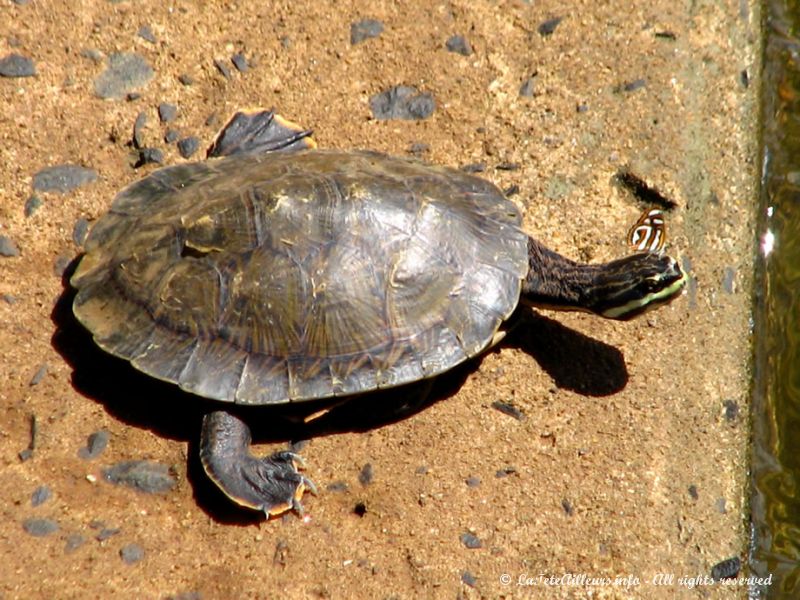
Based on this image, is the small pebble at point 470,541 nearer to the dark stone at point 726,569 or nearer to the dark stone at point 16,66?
the dark stone at point 726,569

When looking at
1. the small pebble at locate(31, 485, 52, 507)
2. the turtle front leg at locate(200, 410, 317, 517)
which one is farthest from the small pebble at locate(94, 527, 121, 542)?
the turtle front leg at locate(200, 410, 317, 517)

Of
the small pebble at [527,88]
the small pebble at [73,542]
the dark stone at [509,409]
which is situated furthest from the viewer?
the small pebble at [527,88]

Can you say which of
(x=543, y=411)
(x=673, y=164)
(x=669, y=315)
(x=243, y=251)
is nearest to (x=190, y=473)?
(x=243, y=251)

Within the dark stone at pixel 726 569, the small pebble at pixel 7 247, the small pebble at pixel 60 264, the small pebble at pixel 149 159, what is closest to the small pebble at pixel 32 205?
the small pebble at pixel 7 247

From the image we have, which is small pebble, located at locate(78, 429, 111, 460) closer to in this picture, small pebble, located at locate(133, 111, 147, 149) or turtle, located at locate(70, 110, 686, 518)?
turtle, located at locate(70, 110, 686, 518)

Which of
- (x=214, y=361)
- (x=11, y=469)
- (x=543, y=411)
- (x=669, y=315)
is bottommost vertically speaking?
(x=11, y=469)

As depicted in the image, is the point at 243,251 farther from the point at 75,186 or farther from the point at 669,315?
the point at 669,315

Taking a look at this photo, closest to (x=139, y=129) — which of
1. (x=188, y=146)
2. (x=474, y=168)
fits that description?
(x=188, y=146)
